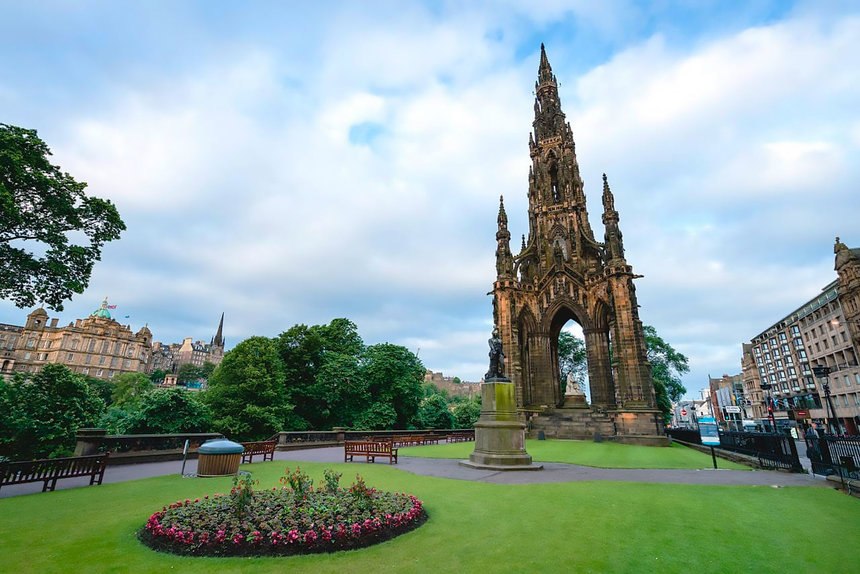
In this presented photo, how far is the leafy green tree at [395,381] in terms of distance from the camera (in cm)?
3716

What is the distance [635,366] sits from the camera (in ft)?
97.6

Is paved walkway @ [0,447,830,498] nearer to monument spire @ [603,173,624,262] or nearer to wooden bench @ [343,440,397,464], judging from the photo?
Result: wooden bench @ [343,440,397,464]

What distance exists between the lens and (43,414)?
1385 cm

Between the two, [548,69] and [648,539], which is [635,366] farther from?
[548,69]

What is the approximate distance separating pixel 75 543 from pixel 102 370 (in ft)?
393

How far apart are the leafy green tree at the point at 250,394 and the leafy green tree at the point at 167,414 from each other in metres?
5.75

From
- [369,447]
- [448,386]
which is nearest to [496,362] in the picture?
[369,447]

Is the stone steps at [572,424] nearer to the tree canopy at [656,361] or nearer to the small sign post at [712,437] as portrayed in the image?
the small sign post at [712,437]

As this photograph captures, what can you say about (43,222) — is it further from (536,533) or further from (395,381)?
(395,381)

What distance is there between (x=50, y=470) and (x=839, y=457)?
20.7 m

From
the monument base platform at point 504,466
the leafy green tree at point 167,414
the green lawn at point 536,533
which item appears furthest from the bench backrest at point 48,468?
the monument base platform at point 504,466

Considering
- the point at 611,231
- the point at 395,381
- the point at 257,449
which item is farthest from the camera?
the point at 395,381

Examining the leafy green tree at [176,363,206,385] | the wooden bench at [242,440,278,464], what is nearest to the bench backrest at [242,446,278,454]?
the wooden bench at [242,440,278,464]

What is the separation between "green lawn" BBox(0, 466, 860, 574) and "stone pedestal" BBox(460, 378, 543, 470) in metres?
4.12
